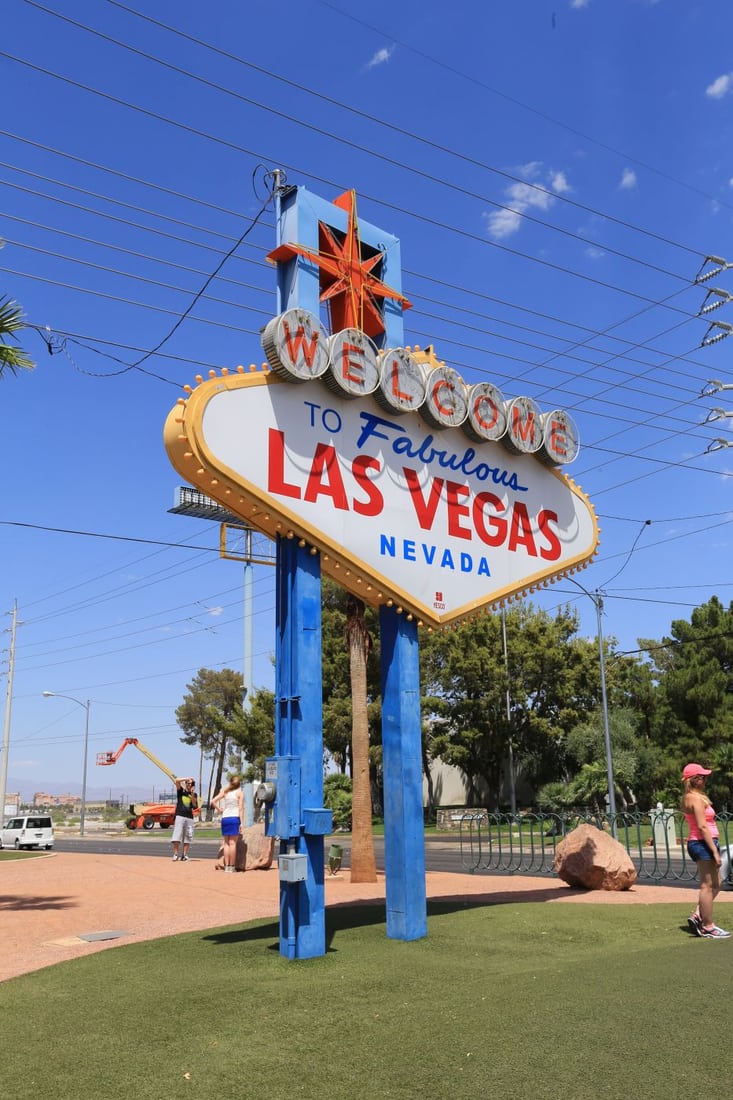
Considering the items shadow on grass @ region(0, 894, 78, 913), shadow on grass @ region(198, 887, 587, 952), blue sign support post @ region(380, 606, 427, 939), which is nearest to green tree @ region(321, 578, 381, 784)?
shadow on grass @ region(0, 894, 78, 913)

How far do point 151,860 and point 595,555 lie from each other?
51.1 ft

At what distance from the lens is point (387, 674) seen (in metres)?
10.1

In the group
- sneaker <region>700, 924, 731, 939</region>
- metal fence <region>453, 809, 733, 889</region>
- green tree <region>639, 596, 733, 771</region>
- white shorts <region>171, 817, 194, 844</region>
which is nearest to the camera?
sneaker <region>700, 924, 731, 939</region>

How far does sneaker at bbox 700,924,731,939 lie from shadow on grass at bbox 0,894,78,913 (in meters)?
9.40

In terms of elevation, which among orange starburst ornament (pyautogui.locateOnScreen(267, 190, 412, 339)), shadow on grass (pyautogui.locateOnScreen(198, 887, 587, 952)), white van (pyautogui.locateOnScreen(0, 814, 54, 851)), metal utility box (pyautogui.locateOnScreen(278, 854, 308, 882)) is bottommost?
white van (pyautogui.locateOnScreen(0, 814, 54, 851))

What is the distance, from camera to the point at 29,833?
35.9 metres

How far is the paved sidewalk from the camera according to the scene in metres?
10.4

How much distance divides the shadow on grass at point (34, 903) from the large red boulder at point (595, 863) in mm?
7818

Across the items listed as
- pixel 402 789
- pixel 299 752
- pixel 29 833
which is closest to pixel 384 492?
pixel 299 752

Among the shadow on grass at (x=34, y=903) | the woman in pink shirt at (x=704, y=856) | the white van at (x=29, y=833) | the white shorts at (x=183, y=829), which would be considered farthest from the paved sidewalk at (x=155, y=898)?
the white van at (x=29, y=833)

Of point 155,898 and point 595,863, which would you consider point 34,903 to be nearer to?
point 155,898

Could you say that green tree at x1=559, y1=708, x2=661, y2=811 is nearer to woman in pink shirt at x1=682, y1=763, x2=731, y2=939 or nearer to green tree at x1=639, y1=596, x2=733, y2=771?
green tree at x1=639, y1=596, x2=733, y2=771

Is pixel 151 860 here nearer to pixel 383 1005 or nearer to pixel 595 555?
pixel 595 555

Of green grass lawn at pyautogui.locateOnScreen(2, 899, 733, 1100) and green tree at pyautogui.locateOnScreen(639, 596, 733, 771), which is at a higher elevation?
green tree at pyautogui.locateOnScreen(639, 596, 733, 771)
